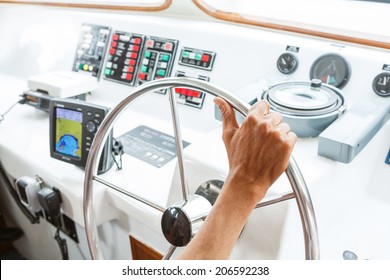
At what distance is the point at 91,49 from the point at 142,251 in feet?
3.37

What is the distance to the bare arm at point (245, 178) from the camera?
0.57m

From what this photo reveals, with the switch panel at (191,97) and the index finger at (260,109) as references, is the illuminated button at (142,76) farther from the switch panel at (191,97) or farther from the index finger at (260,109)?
the index finger at (260,109)

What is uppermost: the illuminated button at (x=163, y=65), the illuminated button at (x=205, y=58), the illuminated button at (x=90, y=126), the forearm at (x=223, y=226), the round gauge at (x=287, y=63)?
the round gauge at (x=287, y=63)

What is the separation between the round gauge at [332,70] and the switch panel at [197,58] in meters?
0.39

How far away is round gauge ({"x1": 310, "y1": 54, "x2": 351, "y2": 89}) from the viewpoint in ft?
3.81

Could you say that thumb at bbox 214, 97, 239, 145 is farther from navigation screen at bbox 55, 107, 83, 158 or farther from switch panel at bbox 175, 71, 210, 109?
switch panel at bbox 175, 71, 210, 109

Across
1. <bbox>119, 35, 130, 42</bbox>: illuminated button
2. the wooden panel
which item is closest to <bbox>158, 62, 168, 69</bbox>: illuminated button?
<bbox>119, 35, 130, 42</bbox>: illuminated button

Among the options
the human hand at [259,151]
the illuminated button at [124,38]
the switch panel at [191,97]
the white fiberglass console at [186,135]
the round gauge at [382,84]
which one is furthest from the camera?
the illuminated button at [124,38]

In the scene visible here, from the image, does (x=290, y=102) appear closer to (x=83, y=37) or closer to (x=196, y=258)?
(x=196, y=258)

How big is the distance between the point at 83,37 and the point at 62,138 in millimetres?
845

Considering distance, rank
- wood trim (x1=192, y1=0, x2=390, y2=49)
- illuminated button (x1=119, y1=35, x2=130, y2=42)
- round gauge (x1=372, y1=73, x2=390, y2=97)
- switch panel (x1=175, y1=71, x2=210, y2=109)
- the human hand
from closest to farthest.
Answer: the human hand → round gauge (x1=372, y1=73, x2=390, y2=97) → wood trim (x1=192, y1=0, x2=390, y2=49) → switch panel (x1=175, y1=71, x2=210, y2=109) → illuminated button (x1=119, y1=35, x2=130, y2=42)

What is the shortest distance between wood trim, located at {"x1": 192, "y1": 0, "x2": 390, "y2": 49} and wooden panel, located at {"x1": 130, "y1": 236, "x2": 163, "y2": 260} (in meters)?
0.89

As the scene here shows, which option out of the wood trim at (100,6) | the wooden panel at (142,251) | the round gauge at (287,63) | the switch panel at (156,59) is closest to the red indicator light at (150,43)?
the switch panel at (156,59)

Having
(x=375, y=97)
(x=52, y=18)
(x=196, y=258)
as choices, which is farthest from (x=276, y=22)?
(x=52, y=18)
